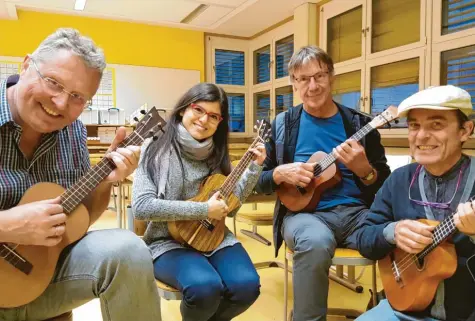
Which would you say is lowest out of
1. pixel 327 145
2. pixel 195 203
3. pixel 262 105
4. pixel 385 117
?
pixel 195 203

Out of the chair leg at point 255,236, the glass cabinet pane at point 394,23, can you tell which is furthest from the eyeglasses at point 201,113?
the glass cabinet pane at point 394,23

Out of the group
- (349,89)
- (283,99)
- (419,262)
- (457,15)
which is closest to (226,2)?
(283,99)

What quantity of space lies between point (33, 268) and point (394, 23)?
4.23m

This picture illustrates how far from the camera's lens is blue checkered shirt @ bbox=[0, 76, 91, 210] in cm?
120

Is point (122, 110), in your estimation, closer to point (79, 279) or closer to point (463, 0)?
point (463, 0)

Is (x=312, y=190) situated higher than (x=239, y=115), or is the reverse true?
(x=239, y=115)

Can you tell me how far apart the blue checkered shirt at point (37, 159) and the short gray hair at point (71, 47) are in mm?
186

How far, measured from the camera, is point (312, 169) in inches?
77.3

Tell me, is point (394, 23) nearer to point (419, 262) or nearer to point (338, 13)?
point (338, 13)

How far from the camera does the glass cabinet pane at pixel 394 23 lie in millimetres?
3883

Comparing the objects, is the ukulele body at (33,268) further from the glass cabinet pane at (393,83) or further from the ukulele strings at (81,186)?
the glass cabinet pane at (393,83)

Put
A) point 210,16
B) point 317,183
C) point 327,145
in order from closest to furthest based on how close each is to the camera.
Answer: point 317,183 → point 327,145 → point 210,16

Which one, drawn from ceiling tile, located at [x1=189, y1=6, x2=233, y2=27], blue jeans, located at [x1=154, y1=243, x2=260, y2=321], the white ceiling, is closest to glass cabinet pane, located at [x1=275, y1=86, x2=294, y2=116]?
the white ceiling

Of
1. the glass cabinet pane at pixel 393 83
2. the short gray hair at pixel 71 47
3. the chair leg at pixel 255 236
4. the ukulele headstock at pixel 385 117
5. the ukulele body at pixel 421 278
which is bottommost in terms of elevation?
the chair leg at pixel 255 236
